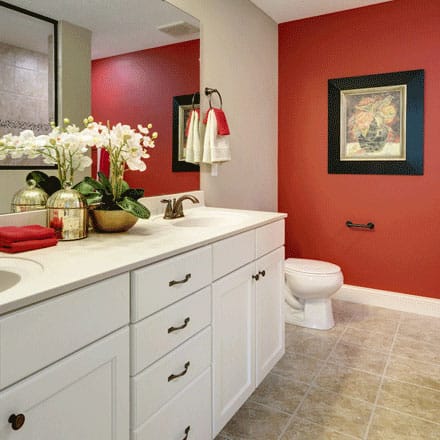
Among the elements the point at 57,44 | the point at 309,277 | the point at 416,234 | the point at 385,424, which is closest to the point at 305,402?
the point at 385,424

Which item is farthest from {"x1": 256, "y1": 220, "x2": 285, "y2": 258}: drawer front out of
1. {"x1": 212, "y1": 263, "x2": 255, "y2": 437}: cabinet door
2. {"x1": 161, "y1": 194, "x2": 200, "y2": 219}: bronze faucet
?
{"x1": 161, "y1": 194, "x2": 200, "y2": 219}: bronze faucet

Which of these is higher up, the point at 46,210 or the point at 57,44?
the point at 57,44

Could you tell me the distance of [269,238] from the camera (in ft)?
6.70

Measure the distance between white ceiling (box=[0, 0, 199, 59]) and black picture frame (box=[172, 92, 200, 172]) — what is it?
0.32 metres

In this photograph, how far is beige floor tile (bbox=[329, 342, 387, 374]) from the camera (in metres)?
2.31

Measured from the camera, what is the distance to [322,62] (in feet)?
10.8

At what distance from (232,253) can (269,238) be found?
40 cm

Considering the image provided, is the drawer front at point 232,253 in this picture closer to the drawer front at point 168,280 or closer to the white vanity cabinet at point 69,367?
the drawer front at point 168,280

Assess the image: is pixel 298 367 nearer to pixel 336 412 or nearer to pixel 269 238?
pixel 336 412

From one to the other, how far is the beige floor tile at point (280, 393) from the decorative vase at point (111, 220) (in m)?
1.05

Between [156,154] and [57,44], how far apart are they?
772 mm

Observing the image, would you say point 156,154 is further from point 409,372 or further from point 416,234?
point 416,234

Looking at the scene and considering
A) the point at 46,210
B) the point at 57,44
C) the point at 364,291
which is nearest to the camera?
the point at 46,210

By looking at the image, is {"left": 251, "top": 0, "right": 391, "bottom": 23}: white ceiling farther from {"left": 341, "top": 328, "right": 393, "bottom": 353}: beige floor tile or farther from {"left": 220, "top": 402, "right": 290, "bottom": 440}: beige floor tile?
{"left": 220, "top": 402, "right": 290, "bottom": 440}: beige floor tile
